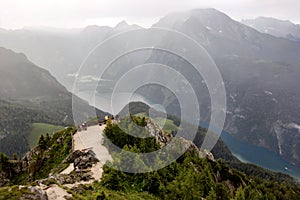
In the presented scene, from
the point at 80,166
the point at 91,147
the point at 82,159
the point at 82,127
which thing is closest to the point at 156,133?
the point at 91,147

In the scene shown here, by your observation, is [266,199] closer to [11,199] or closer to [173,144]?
[173,144]

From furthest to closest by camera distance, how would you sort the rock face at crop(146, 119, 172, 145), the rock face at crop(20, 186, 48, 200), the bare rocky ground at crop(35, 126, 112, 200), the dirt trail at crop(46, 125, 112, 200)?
the rock face at crop(146, 119, 172, 145), the bare rocky ground at crop(35, 126, 112, 200), the dirt trail at crop(46, 125, 112, 200), the rock face at crop(20, 186, 48, 200)

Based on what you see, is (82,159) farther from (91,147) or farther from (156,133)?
(156,133)

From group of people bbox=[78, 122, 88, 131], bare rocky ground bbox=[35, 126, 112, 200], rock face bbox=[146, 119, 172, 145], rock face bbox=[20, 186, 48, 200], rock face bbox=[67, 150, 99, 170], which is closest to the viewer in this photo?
rock face bbox=[20, 186, 48, 200]

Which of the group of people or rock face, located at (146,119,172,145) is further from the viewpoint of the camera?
the group of people

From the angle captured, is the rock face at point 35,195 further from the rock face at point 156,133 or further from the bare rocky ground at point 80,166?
the rock face at point 156,133

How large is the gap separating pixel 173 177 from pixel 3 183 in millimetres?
36143

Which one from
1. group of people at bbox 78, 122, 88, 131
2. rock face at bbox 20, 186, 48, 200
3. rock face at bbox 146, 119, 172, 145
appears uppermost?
rock face at bbox 20, 186, 48, 200

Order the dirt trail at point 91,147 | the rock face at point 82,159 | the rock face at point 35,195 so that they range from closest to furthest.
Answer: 1. the rock face at point 35,195
2. the dirt trail at point 91,147
3. the rock face at point 82,159

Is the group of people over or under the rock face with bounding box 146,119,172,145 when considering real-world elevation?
under

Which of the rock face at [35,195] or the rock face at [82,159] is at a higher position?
the rock face at [35,195]

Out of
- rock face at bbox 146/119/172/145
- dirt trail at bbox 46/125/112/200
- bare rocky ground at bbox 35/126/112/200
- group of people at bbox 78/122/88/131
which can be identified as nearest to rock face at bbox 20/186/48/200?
bare rocky ground at bbox 35/126/112/200

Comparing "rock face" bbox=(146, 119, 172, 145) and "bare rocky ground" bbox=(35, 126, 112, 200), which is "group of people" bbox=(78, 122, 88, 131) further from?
"rock face" bbox=(146, 119, 172, 145)

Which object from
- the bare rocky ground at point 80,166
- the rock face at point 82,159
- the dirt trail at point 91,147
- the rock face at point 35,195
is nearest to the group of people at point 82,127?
the dirt trail at point 91,147
